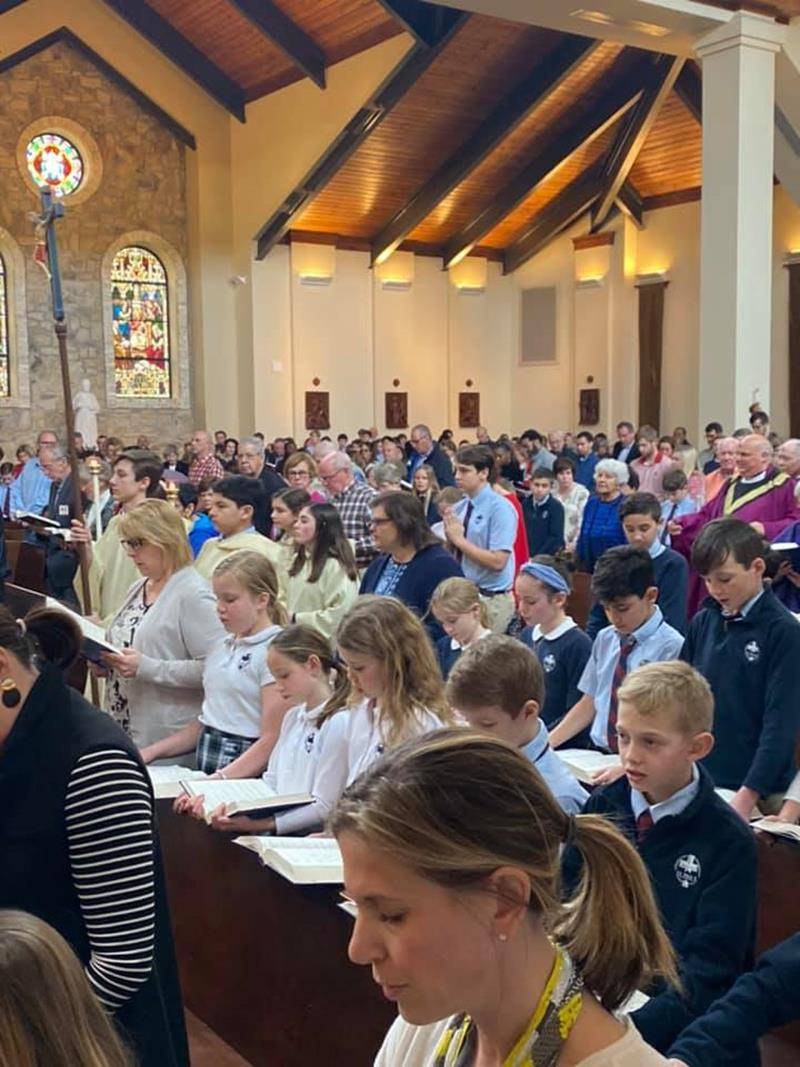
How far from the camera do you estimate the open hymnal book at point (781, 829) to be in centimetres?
289

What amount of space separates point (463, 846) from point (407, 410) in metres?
19.9

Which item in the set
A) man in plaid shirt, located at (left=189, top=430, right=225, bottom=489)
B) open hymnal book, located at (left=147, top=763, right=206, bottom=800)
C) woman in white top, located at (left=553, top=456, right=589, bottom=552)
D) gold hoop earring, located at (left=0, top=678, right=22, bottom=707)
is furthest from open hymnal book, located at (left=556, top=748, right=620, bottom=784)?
man in plaid shirt, located at (left=189, top=430, right=225, bottom=489)

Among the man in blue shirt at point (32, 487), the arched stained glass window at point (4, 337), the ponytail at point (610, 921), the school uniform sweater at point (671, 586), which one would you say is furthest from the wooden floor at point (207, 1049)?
the arched stained glass window at point (4, 337)

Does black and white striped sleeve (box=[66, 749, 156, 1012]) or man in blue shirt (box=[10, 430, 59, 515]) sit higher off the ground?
man in blue shirt (box=[10, 430, 59, 515])

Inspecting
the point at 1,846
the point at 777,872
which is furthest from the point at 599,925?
the point at 777,872

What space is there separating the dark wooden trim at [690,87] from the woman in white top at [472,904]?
17.4 m

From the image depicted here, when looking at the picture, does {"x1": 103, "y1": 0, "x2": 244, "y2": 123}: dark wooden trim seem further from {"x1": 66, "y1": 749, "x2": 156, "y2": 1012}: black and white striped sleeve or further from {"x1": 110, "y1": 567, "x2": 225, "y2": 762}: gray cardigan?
{"x1": 66, "y1": 749, "x2": 156, "y2": 1012}: black and white striped sleeve

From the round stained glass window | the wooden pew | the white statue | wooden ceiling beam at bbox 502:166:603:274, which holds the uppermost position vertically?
the round stained glass window

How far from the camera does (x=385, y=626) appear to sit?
3146 mm

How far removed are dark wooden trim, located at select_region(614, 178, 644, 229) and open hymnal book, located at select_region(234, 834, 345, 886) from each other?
1844 centimetres

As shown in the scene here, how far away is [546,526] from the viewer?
8836 mm

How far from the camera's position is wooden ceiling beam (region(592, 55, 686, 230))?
16594mm

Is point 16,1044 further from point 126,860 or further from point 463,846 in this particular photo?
point 126,860

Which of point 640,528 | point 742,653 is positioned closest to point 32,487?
point 640,528
